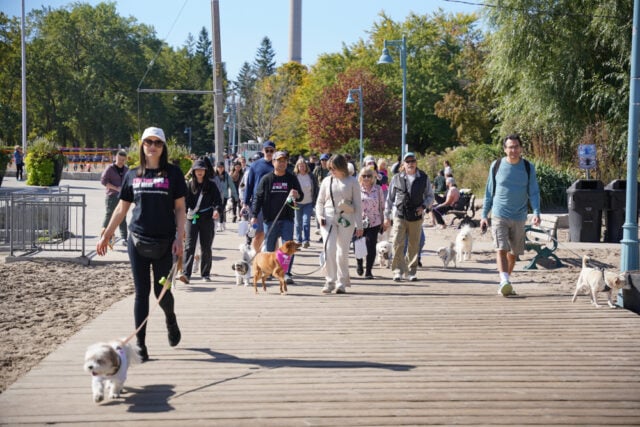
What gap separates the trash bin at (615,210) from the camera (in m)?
16.0

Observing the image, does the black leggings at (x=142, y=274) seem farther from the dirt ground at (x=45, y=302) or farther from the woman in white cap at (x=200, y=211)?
the woman in white cap at (x=200, y=211)

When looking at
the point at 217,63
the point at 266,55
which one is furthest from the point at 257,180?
the point at 266,55

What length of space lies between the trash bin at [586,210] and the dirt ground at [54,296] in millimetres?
1501

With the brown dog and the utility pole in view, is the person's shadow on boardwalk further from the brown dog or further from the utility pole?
the utility pole

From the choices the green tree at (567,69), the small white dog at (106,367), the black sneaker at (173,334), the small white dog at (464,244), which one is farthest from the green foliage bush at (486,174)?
the small white dog at (106,367)

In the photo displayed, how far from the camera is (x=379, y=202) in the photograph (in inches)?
451

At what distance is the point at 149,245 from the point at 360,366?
197cm

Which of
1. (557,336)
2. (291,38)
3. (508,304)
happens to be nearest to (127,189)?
(557,336)

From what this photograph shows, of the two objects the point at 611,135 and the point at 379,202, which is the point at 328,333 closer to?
the point at 379,202

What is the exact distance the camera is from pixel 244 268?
10445 millimetres

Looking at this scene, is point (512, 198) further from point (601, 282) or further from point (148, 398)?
point (148, 398)

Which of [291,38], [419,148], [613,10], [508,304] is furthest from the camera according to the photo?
[291,38]

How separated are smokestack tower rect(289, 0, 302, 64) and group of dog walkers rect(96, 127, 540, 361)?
8776cm

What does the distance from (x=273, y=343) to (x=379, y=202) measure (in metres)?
4.90
